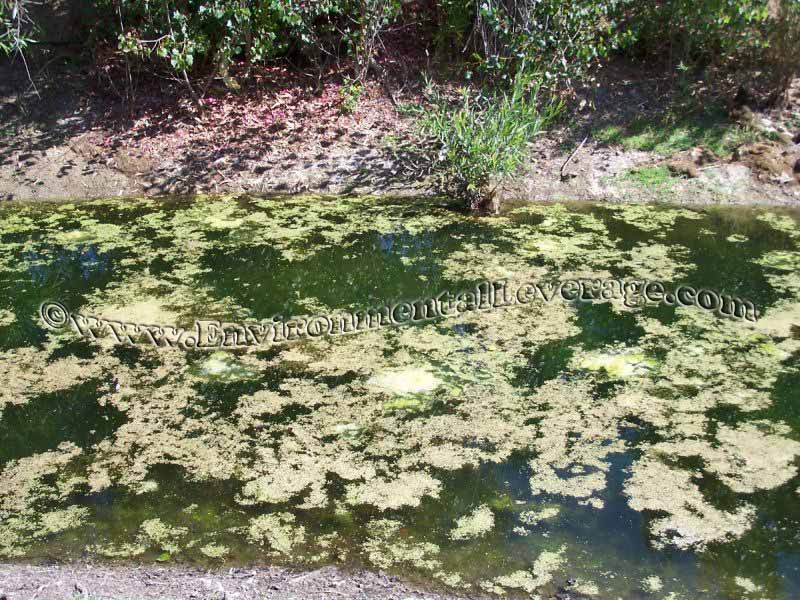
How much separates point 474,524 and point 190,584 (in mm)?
990

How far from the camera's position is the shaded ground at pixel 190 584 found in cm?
253

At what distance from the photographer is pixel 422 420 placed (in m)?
3.59

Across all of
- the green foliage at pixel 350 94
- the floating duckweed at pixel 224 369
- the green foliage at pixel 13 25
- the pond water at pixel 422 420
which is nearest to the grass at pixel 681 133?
the pond water at pixel 422 420

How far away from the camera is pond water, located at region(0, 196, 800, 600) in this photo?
2801mm

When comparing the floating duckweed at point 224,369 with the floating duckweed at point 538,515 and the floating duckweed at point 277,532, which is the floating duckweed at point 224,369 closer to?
the floating duckweed at point 277,532

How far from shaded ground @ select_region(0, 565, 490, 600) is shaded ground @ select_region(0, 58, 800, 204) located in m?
4.83

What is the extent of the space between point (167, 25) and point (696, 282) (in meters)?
5.07

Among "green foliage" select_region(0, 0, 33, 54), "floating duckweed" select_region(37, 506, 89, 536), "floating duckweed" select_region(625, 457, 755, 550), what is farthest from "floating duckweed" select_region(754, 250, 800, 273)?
"green foliage" select_region(0, 0, 33, 54)

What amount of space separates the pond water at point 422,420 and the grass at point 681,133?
175 cm

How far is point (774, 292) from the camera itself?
487 cm

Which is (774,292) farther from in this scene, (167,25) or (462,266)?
(167,25)

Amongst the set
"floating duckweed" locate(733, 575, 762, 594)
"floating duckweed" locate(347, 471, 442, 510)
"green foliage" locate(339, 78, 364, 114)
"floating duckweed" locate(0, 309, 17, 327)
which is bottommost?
"floating duckweed" locate(733, 575, 762, 594)

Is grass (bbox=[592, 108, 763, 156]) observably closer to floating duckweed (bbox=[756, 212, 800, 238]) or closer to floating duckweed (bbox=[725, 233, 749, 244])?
floating duckweed (bbox=[756, 212, 800, 238])

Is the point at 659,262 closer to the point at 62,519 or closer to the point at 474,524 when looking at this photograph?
the point at 474,524
